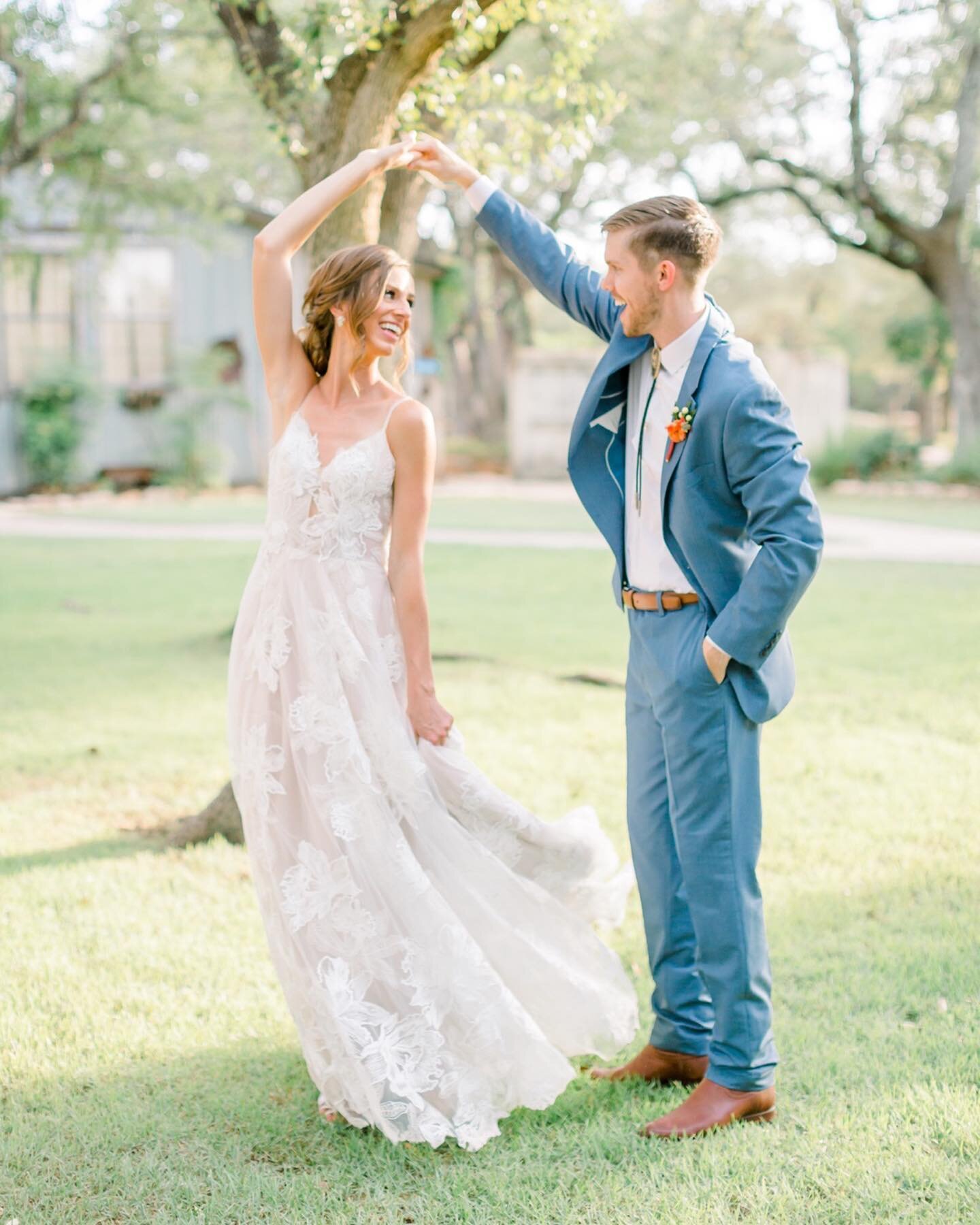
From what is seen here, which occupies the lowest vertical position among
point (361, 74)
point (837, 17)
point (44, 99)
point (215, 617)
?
point (215, 617)

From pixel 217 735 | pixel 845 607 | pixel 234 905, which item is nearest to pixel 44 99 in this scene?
pixel 217 735

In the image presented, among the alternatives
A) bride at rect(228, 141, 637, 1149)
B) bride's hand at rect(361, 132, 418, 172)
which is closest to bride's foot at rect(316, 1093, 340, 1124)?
bride at rect(228, 141, 637, 1149)

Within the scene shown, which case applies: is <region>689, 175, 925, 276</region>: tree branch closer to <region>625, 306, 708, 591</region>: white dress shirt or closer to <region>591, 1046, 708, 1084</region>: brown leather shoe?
<region>625, 306, 708, 591</region>: white dress shirt

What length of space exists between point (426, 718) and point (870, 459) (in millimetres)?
21465

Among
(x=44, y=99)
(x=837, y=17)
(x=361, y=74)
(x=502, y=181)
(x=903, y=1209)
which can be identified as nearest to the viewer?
(x=903, y=1209)

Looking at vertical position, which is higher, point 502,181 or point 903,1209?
point 502,181

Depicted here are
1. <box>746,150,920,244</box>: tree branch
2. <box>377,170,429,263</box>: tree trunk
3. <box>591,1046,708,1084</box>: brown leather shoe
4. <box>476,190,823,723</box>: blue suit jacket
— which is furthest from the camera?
<box>746,150,920,244</box>: tree branch

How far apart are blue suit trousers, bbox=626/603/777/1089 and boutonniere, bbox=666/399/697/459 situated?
0.39 metres

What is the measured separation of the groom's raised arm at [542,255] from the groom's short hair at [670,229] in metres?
0.42

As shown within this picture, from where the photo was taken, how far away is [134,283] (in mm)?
21625

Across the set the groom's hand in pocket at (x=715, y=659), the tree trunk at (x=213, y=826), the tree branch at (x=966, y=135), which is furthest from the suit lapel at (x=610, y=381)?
the tree branch at (x=966, y=135)

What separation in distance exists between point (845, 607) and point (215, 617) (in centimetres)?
516

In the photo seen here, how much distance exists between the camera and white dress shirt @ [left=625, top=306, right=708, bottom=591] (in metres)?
3.09

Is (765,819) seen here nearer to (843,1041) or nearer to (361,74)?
(843,1041)
